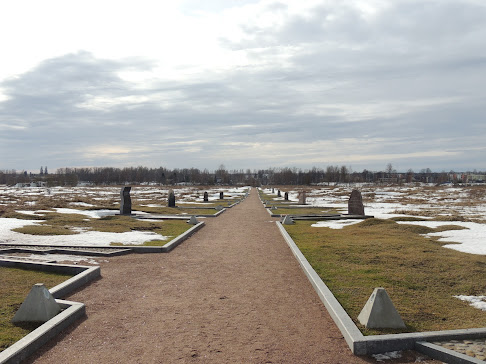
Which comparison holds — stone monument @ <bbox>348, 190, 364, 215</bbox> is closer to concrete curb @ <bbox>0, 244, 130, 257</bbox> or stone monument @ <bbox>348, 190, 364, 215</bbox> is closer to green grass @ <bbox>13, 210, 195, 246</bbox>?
green grass @ <bbox>13, 210, 195, 246</bbox>

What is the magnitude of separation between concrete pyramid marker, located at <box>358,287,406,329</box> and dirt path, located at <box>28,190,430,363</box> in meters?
0.52

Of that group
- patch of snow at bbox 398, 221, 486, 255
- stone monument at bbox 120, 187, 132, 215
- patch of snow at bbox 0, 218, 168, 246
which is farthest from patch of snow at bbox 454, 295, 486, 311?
stone monument at bbox 120, 187, 132, 215

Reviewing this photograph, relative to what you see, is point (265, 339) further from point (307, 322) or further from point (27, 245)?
point (27, 245)

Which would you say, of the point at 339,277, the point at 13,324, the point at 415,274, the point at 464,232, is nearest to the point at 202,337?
the point at 13,324

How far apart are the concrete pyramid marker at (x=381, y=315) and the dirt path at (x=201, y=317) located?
0.52m

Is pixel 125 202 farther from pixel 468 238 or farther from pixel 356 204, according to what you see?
pixel 468 238

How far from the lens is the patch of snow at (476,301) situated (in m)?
6.78

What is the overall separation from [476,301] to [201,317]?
15.9ft

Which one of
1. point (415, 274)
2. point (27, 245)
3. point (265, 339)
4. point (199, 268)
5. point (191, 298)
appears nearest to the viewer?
point (265, 339)

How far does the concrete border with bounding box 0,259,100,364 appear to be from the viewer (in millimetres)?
4809

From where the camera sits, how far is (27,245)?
1242 centimetres

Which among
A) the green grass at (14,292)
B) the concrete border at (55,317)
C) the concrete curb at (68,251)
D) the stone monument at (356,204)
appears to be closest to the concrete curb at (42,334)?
the concrete border at (55,317)

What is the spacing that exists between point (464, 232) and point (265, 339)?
1240cm

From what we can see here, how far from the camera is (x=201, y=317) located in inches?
251
